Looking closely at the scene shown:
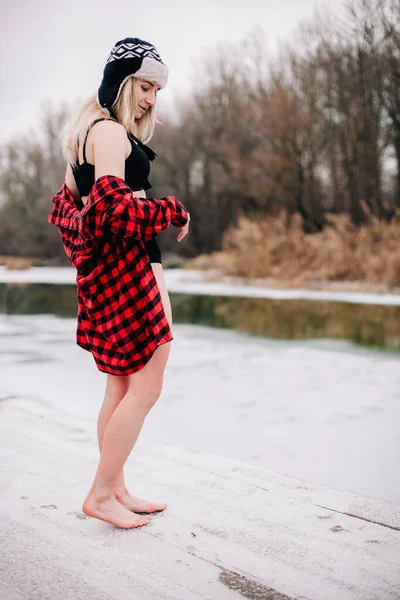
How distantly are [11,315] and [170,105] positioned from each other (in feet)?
58.7

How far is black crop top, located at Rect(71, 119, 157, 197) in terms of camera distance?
71.4 inches

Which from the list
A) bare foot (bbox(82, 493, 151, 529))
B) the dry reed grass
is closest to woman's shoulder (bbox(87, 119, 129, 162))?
bare foot (bbox(82, 493, 151, 529))

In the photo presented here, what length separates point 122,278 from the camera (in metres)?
1.77

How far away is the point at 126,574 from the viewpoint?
1.50 meters

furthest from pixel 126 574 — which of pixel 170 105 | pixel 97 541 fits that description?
pixel 170 105

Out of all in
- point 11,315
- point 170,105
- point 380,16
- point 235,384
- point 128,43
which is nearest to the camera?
point 128,43

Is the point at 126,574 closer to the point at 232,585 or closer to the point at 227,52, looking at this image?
the point at 232,585

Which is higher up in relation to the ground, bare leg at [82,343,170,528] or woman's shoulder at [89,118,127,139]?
woman's shoulder at [89,118,127,139]

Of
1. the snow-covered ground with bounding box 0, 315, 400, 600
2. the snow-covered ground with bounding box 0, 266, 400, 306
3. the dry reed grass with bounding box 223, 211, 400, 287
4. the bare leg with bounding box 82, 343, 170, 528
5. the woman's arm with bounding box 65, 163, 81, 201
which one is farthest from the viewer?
the dry reed grass with bounding box 223, 211, 400, 287

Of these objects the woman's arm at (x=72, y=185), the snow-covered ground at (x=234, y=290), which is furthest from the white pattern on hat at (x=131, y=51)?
the snow-covered ground at (x=234, y=290)

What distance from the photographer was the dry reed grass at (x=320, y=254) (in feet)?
35.8

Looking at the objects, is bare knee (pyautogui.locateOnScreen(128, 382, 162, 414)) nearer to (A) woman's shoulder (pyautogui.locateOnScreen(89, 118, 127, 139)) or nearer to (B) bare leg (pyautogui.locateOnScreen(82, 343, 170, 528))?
(B) bare leg (pyautogui.locateOnScreen(82, 343, 170, 528))

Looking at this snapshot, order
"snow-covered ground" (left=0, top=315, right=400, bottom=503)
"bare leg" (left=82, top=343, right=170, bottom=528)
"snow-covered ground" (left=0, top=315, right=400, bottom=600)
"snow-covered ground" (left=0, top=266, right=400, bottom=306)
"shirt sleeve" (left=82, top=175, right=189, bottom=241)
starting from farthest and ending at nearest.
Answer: "snow-covered ground" (left=0, top=266, right=400, bottom=306), "snow-covered ground" (left=0, top=315, right=400, bottom=503), "bare leg" (left=82, top=343, right=170, bottom=528), "shirt sleeve" (left=82, top=175, right=189, bottom=241), "snow-covered ground" (left=0, top=315, right=400, bottom=600)

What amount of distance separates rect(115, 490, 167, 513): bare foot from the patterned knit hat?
112 centimetres
